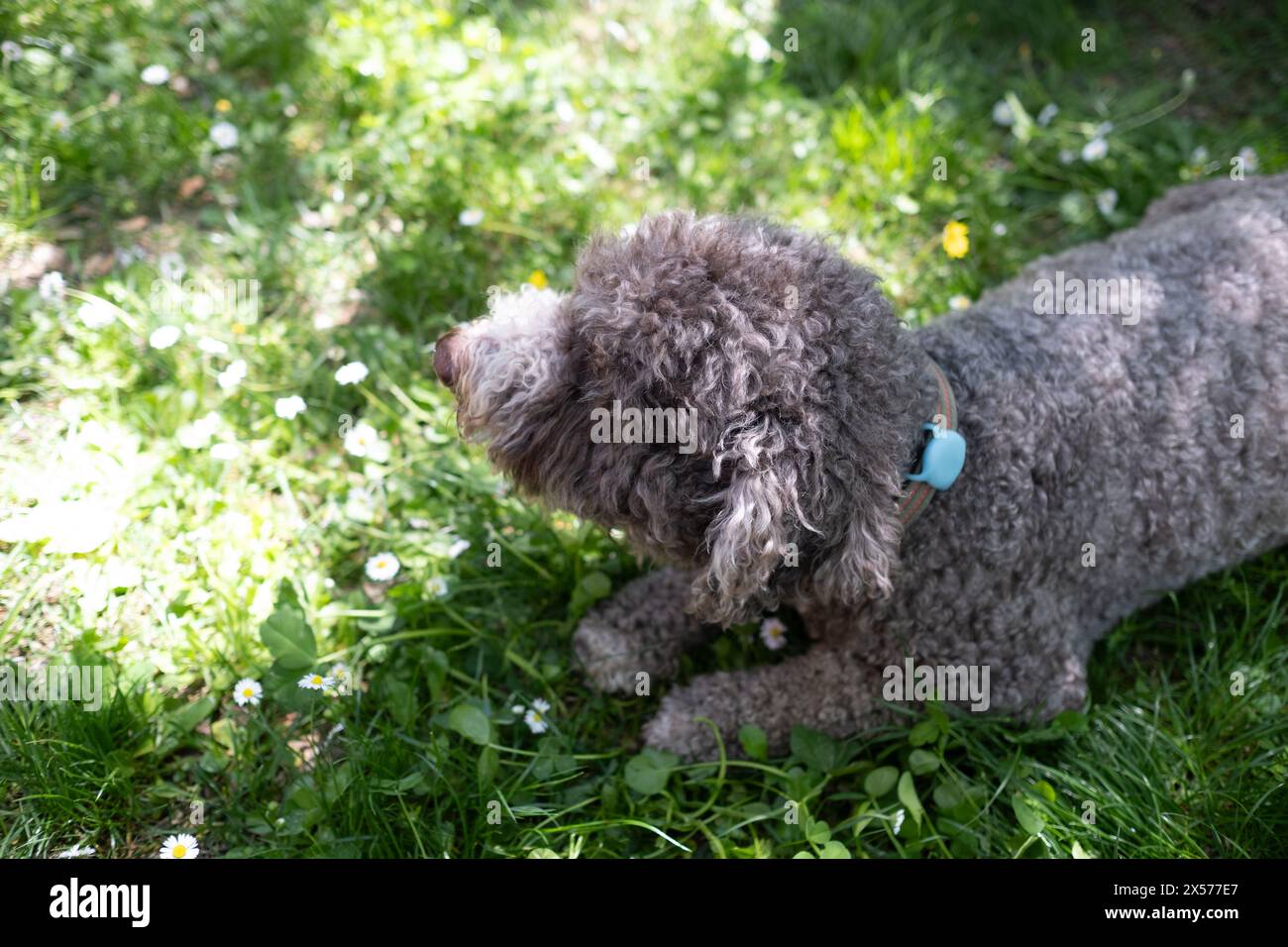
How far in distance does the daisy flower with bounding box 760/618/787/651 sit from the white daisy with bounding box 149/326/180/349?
2.25 meters

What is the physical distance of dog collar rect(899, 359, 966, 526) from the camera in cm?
243

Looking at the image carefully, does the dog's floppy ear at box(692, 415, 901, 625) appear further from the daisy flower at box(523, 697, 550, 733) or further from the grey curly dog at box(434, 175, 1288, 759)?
the daisy flower at box(523, 697, 550, 733)

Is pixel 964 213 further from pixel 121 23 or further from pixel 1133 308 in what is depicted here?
pixel 121 23

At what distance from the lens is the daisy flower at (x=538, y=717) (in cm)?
288

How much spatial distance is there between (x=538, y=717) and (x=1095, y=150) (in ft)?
11.4

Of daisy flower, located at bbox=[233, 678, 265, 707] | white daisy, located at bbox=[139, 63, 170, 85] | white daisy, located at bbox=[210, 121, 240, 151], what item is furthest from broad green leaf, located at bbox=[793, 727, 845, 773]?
white daisy, located at bbox=[139, 63, 170, 85]

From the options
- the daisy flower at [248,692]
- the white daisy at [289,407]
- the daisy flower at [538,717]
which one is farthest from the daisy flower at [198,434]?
the daisy flower at [538,717]

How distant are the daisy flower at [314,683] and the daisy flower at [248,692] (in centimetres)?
13

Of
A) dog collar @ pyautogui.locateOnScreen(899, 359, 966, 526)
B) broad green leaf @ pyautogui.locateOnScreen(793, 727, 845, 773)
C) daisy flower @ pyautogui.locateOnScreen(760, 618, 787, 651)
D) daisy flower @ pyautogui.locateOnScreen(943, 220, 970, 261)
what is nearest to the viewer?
dog collar @ pyautogui.locateOnScreen(899, 359, 966, 526)

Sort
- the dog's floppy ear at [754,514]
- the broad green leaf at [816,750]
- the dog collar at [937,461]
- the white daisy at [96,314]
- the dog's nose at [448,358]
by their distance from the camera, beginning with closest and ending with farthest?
the dog's floppy ear at [754,514] < the dog collar at [937,461] < the dog's nose at [448,358] < the broad green leaf at [816,750] < the white daisy at [96,314]

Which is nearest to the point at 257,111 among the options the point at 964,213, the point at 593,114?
the point at 593,114

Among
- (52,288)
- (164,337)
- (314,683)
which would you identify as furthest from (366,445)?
(52,288)

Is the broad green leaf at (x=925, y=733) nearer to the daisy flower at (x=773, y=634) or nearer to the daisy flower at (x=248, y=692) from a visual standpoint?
the daisy flower at (x=773, y=634)
